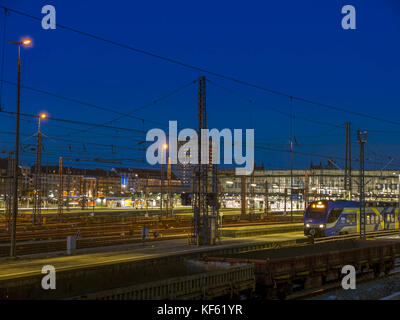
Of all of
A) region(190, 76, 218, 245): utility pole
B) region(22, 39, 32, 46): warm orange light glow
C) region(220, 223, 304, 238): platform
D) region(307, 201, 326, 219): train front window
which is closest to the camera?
region(22, 39, 32, 46): warm orange light glow

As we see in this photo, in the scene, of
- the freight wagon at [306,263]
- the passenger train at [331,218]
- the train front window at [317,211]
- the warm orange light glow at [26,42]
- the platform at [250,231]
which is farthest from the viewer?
the platform at [250,231]

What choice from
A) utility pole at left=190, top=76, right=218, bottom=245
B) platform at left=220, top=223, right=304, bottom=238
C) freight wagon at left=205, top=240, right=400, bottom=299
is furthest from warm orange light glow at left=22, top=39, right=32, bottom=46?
platform at left=220, top=223, right=304, bottom=238

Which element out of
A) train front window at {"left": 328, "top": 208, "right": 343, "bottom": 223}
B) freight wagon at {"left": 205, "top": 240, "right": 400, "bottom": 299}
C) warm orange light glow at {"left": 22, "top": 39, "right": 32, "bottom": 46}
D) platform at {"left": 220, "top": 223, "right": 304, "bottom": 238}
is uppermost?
warm orange light glow at {"left": 22, "top": 39, "right": 32, "bottom": 46}

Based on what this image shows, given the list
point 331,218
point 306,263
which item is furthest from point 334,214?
point 306,263

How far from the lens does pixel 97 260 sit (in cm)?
2408

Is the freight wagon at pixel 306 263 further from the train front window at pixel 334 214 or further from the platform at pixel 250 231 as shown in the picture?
the platform at pixel 250 231

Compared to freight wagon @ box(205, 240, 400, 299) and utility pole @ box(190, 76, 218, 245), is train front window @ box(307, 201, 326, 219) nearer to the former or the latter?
utility pole @ box(190, 76, 218, 245)

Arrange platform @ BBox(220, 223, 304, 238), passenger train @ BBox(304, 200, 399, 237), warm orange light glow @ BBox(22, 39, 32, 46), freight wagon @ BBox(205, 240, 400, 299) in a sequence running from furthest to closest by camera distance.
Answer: platform @ BBox(220, 223, 304, 238), passenger train @ BBox(304, 200, 399, 237), warm orange light glow @ BBox(22, 39, 32, 46), freight wagon @ BBox(205, 240, 400, 299)

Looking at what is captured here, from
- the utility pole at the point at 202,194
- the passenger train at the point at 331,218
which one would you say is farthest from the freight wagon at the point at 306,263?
→ the passenger train at the point at 331,218

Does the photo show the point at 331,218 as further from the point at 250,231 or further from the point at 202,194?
the point at 202,194
